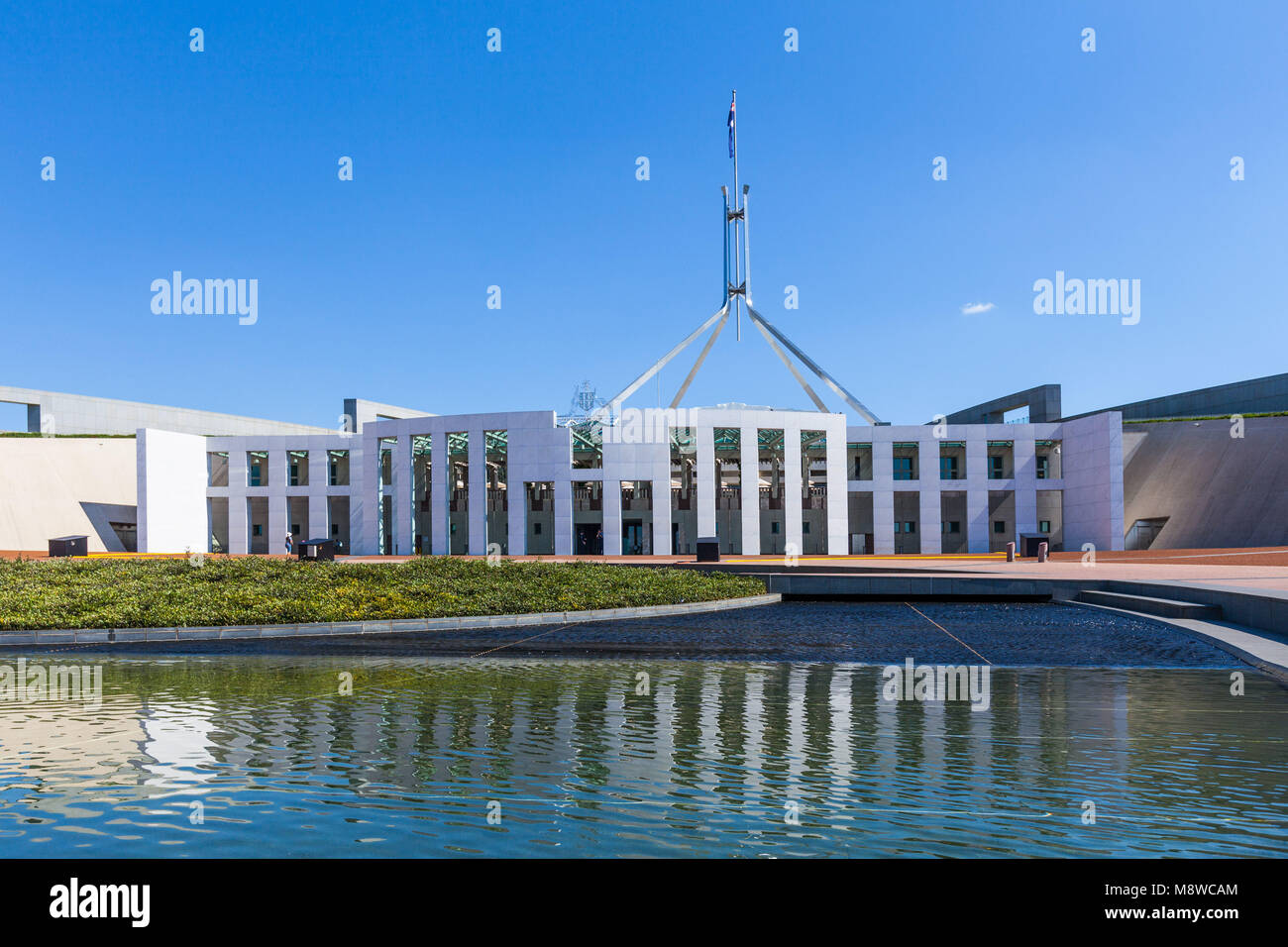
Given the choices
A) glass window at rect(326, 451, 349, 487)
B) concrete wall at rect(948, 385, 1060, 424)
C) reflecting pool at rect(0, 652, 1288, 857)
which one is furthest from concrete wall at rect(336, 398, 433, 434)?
reflecting pool at rect(0, 652, 1288, 857)

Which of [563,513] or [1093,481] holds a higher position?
[1093,481]

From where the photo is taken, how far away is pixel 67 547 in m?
39.7

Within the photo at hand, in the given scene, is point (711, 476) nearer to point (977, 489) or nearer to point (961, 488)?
point (961, 488)

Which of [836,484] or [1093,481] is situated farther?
[836,484]

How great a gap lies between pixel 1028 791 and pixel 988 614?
14.1 metres

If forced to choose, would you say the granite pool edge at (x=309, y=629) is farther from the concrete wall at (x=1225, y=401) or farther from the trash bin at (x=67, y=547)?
the concrete wall at (x=1225, y=401)

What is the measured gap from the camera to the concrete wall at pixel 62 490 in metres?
49.9

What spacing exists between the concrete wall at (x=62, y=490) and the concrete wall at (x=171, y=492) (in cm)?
415

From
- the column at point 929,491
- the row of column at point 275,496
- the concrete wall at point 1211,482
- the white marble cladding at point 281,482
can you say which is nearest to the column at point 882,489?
the column at point 929,491

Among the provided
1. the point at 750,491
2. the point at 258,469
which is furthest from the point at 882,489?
the point at 258,469

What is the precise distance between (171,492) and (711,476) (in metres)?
30.9
